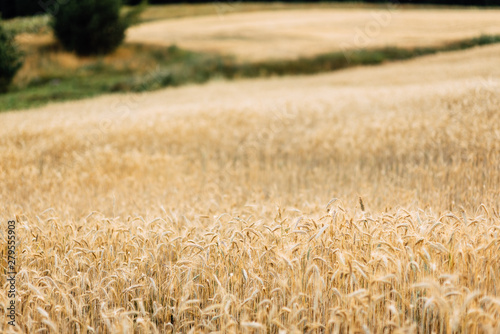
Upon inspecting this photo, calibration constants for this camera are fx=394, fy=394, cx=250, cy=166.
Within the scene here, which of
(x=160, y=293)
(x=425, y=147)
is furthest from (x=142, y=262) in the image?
(x=425, y=147)

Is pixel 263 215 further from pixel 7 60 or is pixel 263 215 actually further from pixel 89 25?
pixel 89 25

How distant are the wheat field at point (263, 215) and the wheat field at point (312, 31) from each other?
14.5 m

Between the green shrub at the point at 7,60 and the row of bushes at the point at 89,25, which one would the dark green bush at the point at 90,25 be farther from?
the green shrub at the point at 7,60

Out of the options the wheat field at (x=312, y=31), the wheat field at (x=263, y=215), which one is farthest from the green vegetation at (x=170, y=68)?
the wheat field at (x=263, y=215)

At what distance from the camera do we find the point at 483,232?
354cm

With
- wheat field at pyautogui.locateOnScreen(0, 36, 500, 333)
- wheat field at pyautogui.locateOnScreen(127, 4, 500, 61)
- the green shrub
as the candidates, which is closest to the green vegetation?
the green shrub

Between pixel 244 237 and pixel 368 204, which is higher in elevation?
pixel 244 237

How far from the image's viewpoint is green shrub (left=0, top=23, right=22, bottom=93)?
Result: 19359 millimetres

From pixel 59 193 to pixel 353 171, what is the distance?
541cm

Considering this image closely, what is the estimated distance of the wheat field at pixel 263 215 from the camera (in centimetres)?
295

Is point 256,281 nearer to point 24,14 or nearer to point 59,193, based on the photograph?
point 59,193

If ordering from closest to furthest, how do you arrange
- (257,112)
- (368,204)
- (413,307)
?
(413,307) < (368,204) < (257,112)

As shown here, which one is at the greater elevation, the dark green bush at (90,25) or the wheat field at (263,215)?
the dark green bush at (90,25)

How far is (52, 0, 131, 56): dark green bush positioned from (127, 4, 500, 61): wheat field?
3.62 meters
